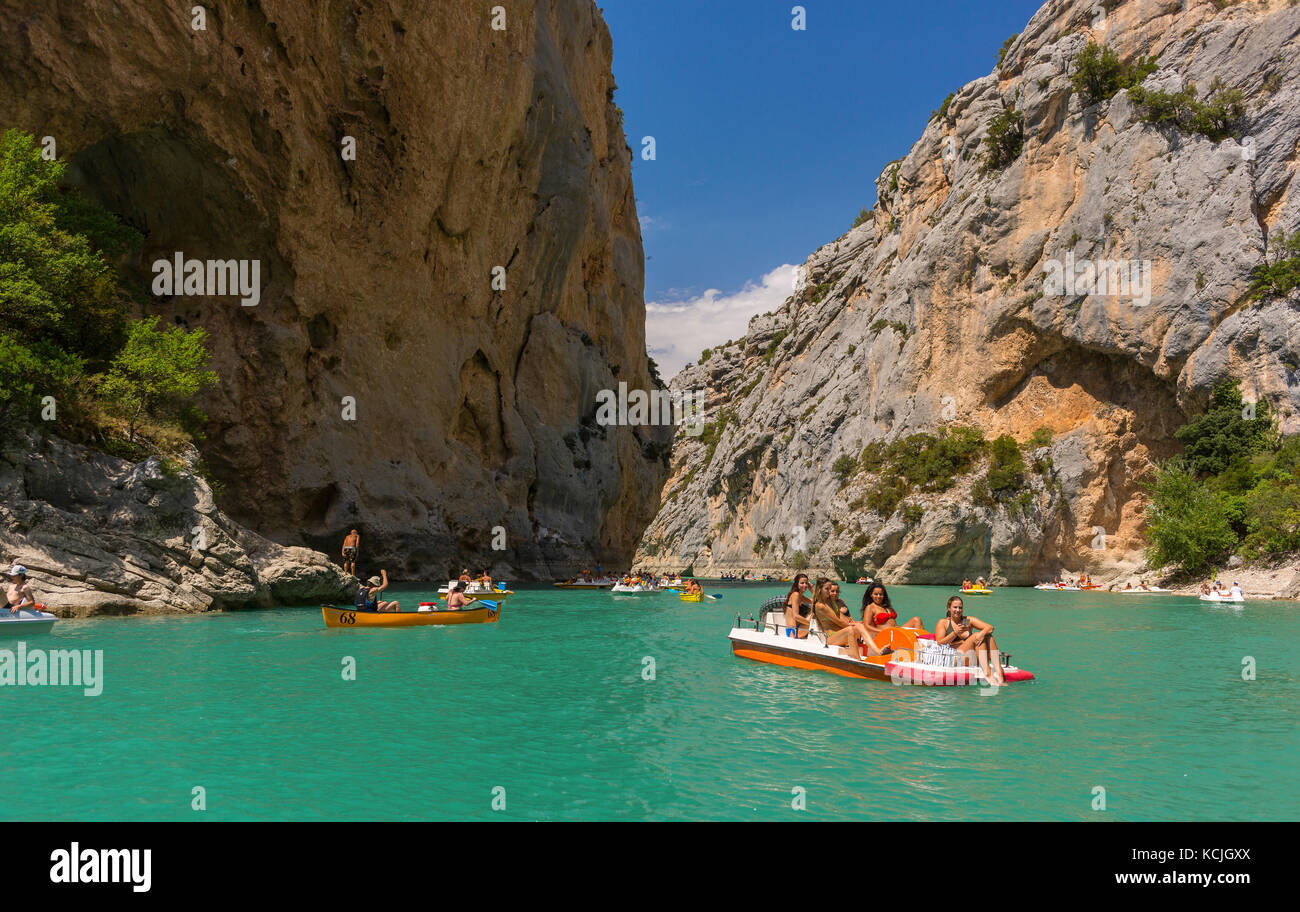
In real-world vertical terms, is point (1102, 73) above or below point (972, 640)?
above

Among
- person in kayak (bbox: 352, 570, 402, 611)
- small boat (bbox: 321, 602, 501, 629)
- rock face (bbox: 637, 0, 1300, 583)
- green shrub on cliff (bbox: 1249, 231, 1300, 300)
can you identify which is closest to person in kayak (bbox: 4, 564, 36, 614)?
small boat (bbox: 321, 602, 501, 629)

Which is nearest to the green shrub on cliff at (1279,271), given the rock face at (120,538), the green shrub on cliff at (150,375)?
the rock face at (120,538)

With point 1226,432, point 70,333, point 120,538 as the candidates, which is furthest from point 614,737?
point 1226,432

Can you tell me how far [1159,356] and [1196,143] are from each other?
11.8 meters

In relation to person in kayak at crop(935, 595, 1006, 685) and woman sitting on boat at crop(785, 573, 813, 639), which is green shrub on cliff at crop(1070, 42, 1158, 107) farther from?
person in kayak at crop(935, 595, 1006, 685)

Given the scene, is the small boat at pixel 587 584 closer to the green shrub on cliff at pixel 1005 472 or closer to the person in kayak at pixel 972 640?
the green shrub on cliff at pixel 1005 472

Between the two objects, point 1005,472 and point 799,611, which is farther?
point 1005,472

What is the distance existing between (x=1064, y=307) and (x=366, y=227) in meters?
39.0

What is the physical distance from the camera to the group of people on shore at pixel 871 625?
11969mm

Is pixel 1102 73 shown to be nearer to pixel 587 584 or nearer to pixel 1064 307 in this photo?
pixel 1064 307

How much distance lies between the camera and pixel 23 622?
13.8m
